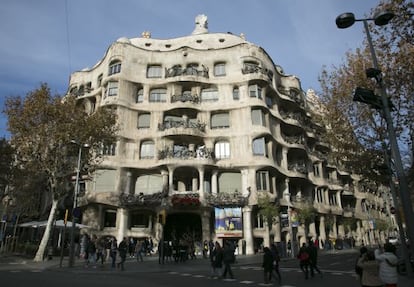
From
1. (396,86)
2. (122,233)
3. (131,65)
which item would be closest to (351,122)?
(396,86)

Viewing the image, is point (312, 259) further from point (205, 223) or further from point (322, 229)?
point (322, 229)

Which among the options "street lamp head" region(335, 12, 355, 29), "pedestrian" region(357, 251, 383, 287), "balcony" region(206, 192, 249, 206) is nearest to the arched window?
"balcony" region(206, 192, 249, 206)

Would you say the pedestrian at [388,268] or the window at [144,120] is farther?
the window at [144,120]

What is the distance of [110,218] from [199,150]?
11.3 metres

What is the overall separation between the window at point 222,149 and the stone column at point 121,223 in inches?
428

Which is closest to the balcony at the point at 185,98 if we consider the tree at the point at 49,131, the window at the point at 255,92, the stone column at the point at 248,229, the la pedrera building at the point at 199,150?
the la pedrera building at the point at 199,150

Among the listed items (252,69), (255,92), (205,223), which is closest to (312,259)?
(205,223)

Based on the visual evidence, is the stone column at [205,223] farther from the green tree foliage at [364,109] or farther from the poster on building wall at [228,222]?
the green tree foliage at [364,109]

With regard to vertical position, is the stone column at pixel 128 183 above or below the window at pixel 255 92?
below

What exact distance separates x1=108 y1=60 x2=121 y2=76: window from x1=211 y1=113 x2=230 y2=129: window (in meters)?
11.9

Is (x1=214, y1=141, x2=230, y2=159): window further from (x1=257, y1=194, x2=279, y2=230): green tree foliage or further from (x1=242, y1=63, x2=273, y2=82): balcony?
(x1=242, y1=63, x2=273, y2=82): balcony

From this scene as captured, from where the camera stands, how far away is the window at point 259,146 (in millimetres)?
34384

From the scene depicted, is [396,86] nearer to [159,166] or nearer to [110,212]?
[159,166]

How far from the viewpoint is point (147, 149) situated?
3550cm
